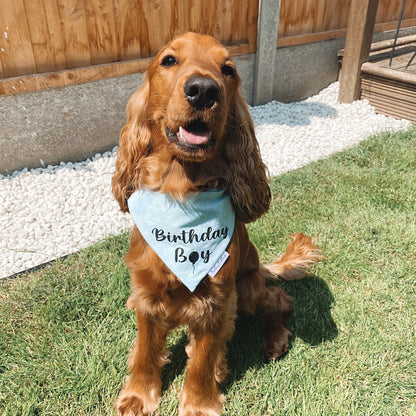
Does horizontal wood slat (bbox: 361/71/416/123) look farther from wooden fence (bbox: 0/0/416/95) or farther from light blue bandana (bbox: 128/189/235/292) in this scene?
light blue bandana (bbox: 128/189/235/292)

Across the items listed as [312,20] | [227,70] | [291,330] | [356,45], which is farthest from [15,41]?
[356,45]

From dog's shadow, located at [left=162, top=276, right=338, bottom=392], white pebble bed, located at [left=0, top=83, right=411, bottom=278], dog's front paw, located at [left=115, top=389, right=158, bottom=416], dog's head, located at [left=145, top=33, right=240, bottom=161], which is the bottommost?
white pebble bed, located at [left=0, top=83, right=411, bottom=278]

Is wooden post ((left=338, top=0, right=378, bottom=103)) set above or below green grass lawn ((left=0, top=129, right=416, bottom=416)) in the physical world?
above

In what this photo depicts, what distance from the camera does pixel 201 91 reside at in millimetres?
1564

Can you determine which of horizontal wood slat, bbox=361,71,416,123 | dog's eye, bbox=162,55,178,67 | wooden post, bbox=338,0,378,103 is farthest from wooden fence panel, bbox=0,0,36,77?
horizontal wood slat, bbox=361,71,416,123

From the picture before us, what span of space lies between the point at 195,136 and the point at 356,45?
5095 mm

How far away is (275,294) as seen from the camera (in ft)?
8.15

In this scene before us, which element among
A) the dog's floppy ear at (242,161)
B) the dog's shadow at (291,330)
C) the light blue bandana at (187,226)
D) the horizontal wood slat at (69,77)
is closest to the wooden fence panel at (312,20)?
the horizontal wood slat at (69,77)

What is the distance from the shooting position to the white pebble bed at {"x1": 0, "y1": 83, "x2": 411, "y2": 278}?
3246 mm

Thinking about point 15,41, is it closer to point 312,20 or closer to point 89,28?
point 89,28

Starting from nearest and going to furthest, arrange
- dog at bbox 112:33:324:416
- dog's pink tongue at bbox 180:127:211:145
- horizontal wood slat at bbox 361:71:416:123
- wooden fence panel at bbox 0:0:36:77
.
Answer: dog's pink tongue at bbox 180:127:211:145
dog at bbox 112:33:324:416
wooden fence panel at bbox 0:0:36:77
horizontal wood slat at bbox 361:71:416:123

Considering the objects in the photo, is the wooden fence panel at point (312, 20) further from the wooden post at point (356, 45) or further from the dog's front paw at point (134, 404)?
the dog's front paw at point (134, 404)

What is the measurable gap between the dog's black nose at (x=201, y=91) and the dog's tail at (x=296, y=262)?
4.93 feet

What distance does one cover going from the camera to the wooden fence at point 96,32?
3682 millimetres
